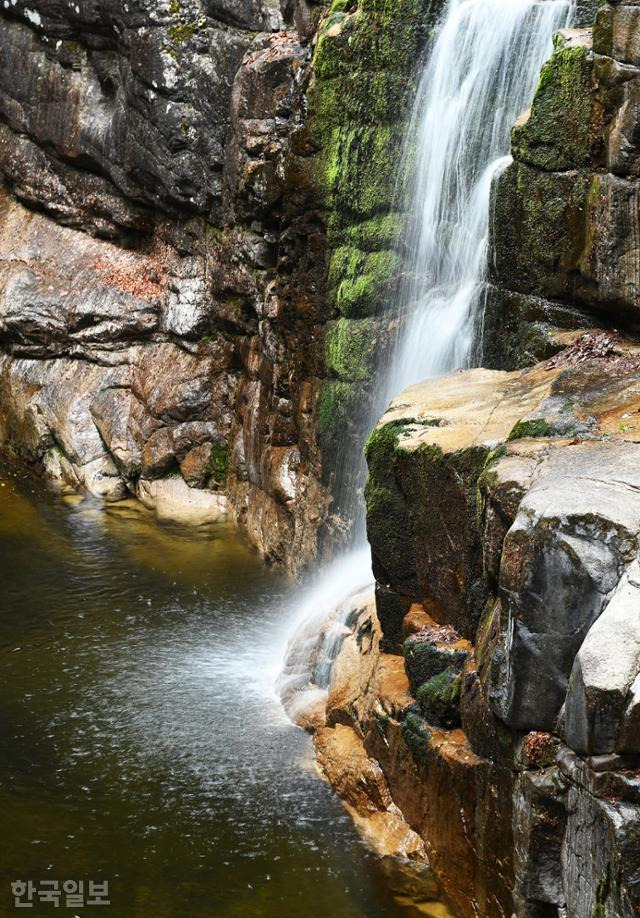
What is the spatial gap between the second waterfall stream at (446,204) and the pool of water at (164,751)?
0.72 m

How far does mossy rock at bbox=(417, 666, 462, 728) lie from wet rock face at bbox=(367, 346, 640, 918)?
0.6 inches

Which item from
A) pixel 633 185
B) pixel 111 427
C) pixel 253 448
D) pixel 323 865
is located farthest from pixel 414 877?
pixel 111 427

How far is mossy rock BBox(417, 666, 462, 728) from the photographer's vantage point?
7.88 metres

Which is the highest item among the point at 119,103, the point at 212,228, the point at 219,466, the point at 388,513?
the point at 119,103

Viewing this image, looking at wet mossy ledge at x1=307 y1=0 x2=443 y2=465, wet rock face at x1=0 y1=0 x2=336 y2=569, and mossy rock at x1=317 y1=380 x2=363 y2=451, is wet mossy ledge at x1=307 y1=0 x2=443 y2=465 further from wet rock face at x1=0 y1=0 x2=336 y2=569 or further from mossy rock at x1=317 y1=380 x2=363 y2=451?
wet rock face at x1=0 y1=0 x2=336 y2=569

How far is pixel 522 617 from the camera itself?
6.44 metres

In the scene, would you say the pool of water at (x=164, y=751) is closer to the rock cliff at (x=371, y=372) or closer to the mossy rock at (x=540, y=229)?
the rock cliff at (x=371, y=372)

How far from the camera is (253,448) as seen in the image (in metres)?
16.2

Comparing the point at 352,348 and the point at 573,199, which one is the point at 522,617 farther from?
the point at 352,348

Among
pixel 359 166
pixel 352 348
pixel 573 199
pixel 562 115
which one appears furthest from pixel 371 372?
pixel 562 115

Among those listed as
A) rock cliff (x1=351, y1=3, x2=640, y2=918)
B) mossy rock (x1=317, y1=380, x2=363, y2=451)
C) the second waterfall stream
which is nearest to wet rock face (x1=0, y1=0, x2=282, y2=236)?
mossy rock (x1=317, y1=380, x2=363, y2=451)

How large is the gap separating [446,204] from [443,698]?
21.1ft

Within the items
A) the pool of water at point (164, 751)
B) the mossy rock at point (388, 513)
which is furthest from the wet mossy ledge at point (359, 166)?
the mossy rock at point (388, 513)

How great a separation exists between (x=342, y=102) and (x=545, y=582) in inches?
355
